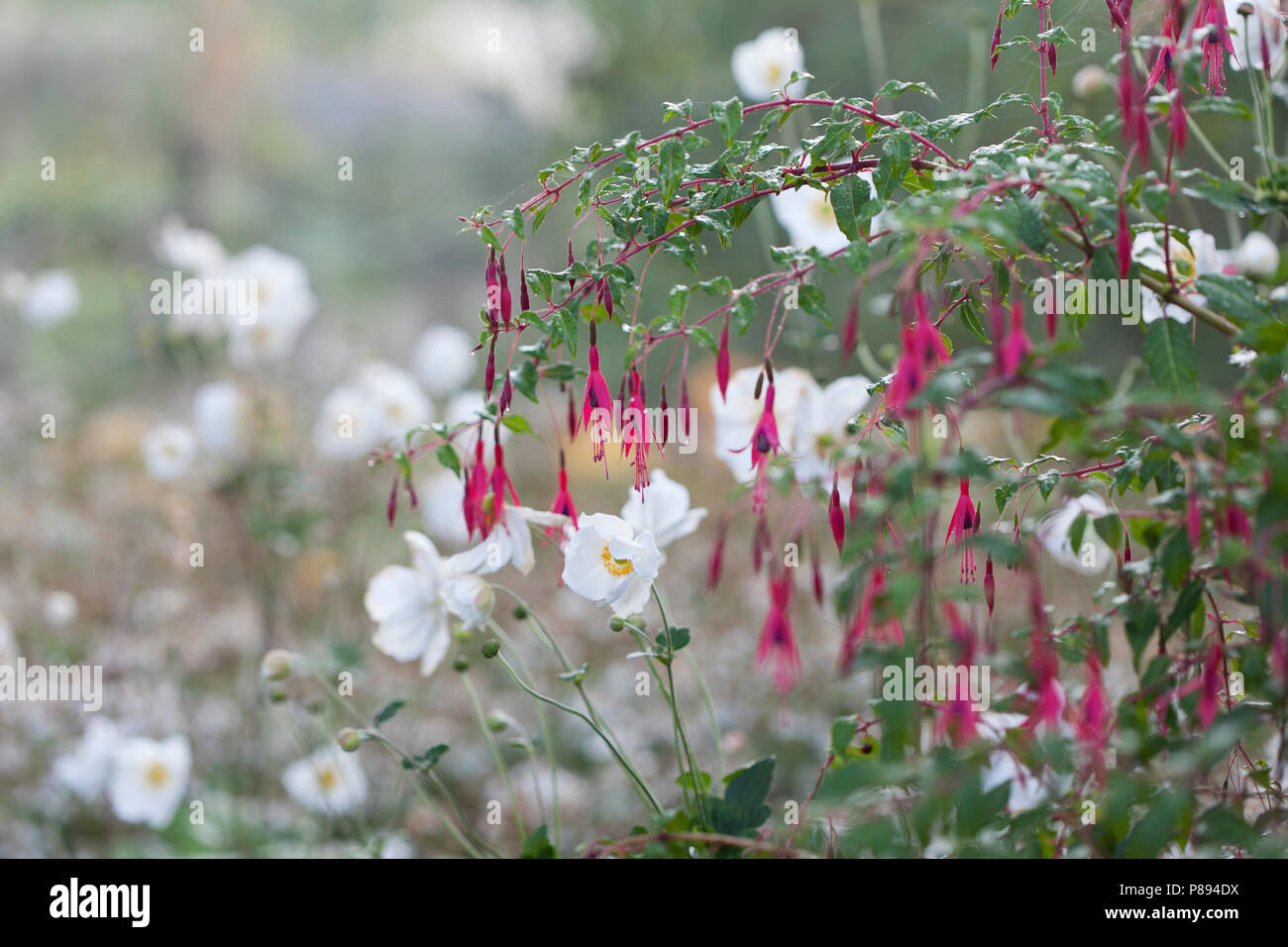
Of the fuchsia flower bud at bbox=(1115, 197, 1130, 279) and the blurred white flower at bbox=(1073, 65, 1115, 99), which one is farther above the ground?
the blurred white flower at bbox=(1073, 65, 1115, 99)

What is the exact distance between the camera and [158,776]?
124cm

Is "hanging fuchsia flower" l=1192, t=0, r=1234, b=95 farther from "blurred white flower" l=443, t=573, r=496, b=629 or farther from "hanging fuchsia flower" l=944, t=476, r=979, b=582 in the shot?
"blurred white flower" l=443, t=573, r=496, b=629

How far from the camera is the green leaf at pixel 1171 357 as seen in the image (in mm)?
547

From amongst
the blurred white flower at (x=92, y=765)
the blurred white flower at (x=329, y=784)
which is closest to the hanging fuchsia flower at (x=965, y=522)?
the blurred white flower at (x=329, y=784)

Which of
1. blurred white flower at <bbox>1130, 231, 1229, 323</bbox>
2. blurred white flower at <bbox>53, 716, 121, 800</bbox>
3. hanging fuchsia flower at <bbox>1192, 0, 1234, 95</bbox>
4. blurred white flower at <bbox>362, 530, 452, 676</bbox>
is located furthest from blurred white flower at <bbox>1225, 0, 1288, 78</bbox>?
blurred white flower at <bbox>53, 716, 121, 800</bbox>

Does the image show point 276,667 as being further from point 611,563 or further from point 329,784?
point 329,784

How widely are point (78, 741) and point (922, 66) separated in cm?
198

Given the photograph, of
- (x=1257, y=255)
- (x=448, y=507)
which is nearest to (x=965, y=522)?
(x=1257, y=255)

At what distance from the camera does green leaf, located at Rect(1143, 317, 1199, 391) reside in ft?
1.80

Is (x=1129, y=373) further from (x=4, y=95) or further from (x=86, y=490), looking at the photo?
(x=4, y=95)

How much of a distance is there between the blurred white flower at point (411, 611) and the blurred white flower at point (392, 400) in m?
0.71

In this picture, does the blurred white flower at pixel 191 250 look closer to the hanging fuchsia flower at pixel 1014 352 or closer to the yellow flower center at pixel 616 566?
the yellow flower center at pixel 616 566

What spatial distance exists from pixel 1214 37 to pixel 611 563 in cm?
48

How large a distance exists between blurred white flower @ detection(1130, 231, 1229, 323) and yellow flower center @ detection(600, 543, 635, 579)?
35 cm
